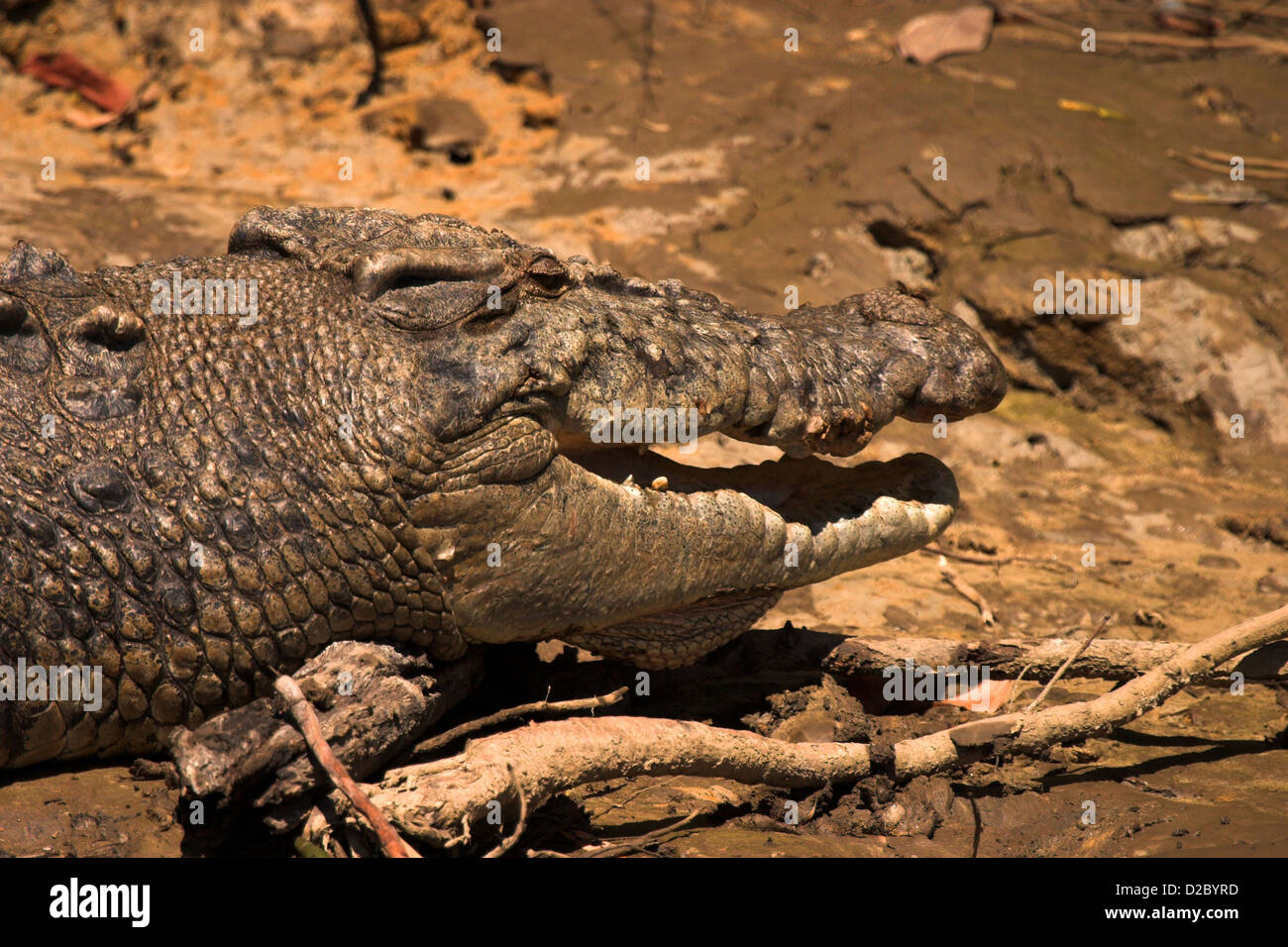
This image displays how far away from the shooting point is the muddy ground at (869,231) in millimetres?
3176

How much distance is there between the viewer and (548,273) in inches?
115

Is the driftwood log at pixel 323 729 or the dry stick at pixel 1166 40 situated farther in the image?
the dry stick at pixel 1166 40

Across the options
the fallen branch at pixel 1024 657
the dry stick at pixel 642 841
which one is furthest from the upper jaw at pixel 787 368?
the dry stick at pixel 642 841

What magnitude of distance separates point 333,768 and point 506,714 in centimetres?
56

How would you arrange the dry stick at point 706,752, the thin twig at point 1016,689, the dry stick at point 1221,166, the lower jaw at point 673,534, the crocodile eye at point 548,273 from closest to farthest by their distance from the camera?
the dry stick at point 706,752 < the lower jaw at point 673,534 < the crocodile eye at point 548,273 < the thin twig at point 1016,689 < the dry stick at point 1221,166

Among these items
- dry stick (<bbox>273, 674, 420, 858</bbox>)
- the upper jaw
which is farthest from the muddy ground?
the upper jaw

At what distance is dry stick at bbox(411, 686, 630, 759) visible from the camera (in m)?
2.74

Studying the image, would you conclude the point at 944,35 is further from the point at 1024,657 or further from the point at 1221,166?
the point at 1024,657

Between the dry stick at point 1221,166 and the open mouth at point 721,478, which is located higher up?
the dry stick at point 1221,166

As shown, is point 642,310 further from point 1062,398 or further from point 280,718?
point 1062,398

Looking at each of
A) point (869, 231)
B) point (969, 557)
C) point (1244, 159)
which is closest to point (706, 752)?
point (969, 557)

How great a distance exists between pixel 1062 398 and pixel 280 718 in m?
5.03

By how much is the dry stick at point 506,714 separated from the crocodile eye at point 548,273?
1088 millimetres

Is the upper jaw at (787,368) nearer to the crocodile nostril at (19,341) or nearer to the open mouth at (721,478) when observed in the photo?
the open mouth at (721,478)
